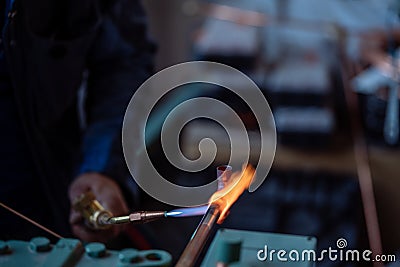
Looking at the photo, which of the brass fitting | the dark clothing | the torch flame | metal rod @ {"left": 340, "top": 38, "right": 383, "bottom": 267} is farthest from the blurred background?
the torch flame

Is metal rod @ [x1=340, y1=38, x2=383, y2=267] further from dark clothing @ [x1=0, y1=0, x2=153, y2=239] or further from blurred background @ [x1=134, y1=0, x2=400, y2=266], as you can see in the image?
dark clothing @ [x1=0, y1=0, x2=153, y2=239]

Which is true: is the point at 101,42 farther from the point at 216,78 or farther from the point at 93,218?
the point at 216,78

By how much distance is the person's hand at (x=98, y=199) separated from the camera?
0.63 metres

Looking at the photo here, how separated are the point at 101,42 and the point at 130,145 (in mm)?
145

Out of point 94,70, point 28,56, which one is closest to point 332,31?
point 94,70

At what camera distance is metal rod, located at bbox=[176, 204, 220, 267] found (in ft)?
1.33

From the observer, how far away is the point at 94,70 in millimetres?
889

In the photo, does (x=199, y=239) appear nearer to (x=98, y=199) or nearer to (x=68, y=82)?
(x=98, y=199)

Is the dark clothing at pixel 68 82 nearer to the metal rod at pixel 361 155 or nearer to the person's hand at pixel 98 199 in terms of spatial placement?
the person's hand at pixel 98 199

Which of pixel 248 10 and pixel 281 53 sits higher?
pixel 248 10

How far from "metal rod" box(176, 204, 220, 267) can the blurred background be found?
46 centimetres

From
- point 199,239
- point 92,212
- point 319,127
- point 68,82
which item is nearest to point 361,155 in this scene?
point 319,127

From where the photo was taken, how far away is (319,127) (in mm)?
1448

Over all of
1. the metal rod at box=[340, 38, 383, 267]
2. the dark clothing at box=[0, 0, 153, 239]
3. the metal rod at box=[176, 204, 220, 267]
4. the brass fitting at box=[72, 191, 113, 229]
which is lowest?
the metal rod at box=[176, 204, 220, 267]
